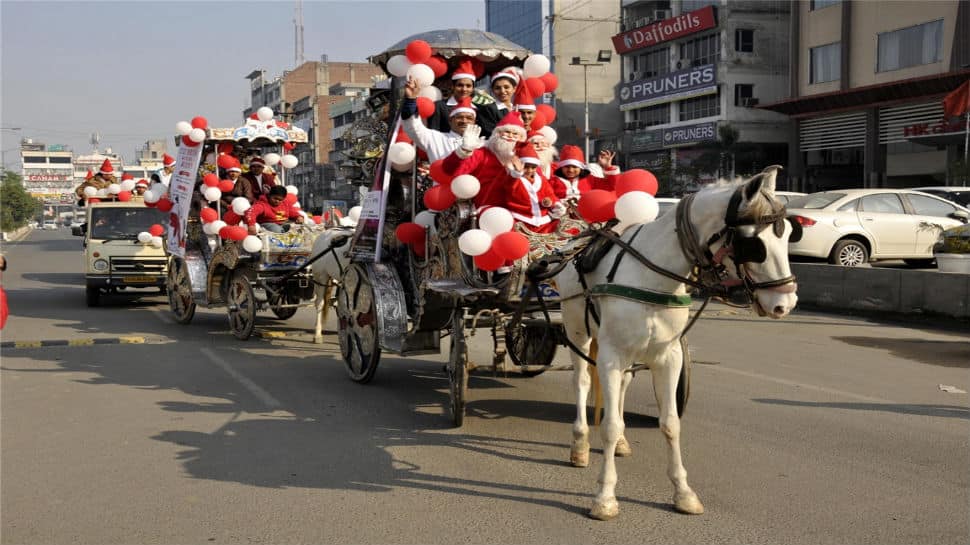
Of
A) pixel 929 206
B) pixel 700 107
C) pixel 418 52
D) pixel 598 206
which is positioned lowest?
pixel 598 206

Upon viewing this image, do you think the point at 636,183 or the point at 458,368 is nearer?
the point at 636,183

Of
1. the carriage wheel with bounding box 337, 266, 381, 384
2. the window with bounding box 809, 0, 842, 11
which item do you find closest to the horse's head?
the carriage wheel with bounding box 337, 266, 381, 384

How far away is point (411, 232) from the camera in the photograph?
28.5 ft

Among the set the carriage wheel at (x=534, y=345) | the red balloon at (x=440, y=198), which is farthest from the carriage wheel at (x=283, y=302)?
the red balloon at (x=440, y=198)

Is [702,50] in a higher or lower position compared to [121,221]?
higher

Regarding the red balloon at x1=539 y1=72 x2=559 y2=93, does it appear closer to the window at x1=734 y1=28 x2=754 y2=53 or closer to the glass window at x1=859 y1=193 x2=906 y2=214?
the glass window at x1=859 y1=193 x2=906 y2=214

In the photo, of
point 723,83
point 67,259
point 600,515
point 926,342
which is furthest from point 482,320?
point 723,83

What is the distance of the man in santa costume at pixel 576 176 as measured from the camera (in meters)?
7.96

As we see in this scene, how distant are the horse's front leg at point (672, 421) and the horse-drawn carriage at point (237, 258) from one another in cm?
710

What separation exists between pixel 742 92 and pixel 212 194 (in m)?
41.2

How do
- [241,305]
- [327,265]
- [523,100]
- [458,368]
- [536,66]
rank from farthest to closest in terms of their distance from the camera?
[241,305]
[327,265]
[536,66]
[523,100]
[458,368]

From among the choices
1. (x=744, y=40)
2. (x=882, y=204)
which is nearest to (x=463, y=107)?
(x=882, y=204)

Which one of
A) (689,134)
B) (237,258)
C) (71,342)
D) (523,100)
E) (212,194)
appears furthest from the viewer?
(689,134)

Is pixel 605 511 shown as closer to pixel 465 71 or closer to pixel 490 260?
pixel 490 260
